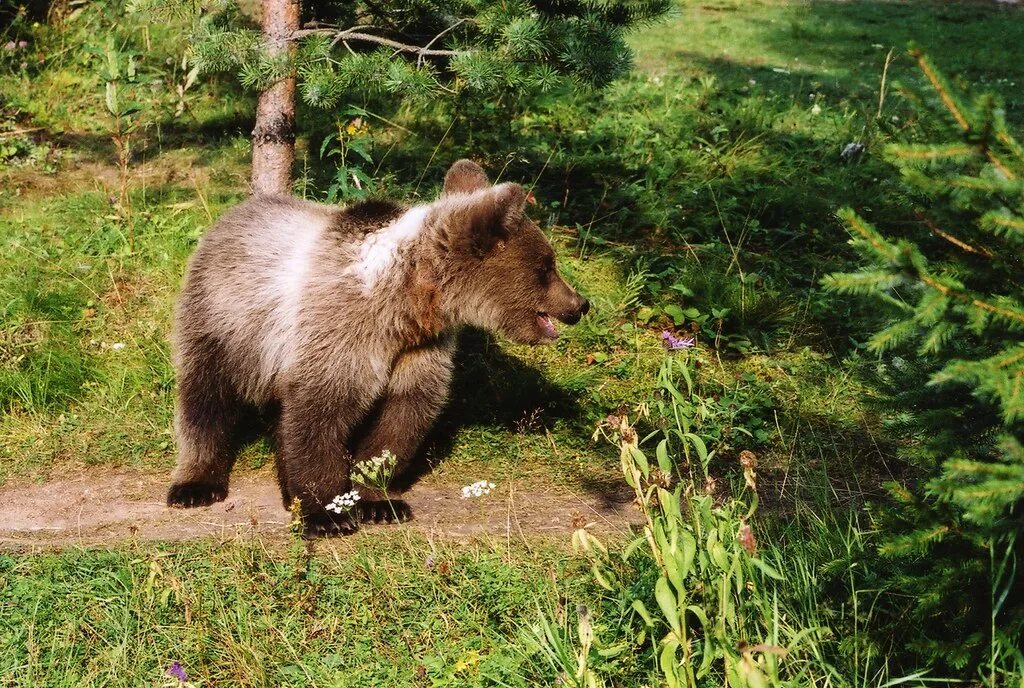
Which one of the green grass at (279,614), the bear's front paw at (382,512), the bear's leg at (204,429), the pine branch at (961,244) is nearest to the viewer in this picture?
the pine branch at (961,244)

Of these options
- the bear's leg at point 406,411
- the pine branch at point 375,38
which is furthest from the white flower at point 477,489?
the pine branch at point 375,38

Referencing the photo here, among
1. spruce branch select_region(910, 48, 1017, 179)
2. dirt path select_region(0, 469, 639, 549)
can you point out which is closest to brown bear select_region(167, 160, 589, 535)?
dirt path select_region(0, 469, 639, 549)

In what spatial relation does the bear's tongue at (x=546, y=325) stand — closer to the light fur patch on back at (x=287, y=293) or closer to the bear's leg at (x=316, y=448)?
the bear's leg at (x=316, y=448)

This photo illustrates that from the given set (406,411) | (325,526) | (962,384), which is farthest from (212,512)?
(962,384)

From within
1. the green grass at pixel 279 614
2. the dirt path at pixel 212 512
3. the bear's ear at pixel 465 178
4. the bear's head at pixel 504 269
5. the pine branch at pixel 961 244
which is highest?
the pine branch at pixel 961 244

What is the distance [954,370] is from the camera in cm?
246

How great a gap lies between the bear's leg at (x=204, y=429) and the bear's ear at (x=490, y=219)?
1502 millimetres

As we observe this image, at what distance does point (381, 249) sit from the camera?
470 cm

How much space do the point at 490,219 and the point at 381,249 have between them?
0.53 m

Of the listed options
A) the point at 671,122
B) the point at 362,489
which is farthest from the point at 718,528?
the point at 671,122

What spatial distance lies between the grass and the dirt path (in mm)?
164

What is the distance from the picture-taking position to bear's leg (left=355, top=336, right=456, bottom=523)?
4.86 m

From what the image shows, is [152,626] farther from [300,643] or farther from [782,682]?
[782,682]

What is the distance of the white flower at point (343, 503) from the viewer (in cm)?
430
